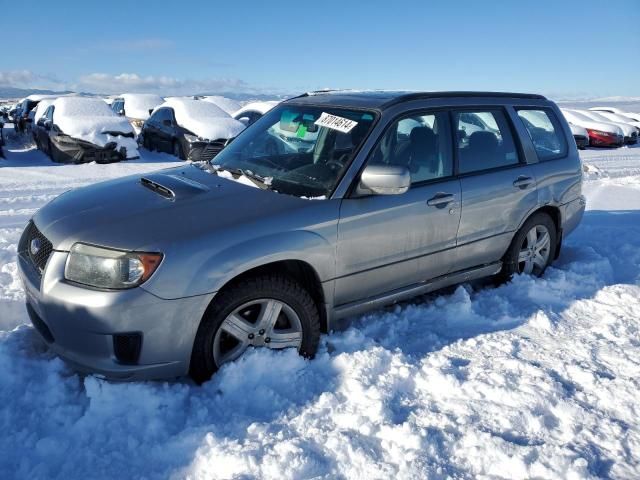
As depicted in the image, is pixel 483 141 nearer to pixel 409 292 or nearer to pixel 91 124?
pixel 409 292

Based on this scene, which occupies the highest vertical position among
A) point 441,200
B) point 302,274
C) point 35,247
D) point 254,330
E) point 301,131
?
point 301,131

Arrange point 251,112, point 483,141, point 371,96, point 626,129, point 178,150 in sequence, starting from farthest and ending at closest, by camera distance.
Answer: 1. point 626,129
2. point 251,112
3. point 178,150
4. point 483,141
5. point 371,96

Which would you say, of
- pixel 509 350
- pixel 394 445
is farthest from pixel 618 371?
pixel 394 445

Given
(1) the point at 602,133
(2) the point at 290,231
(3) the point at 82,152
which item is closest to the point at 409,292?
(2) the point at 290,231

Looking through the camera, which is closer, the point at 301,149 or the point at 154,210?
the point at 154,210

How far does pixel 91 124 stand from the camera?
11.9 meters

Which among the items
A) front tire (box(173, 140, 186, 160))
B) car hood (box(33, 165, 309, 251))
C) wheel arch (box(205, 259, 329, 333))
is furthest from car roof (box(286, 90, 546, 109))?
front tire (box(173, 140, 186, 160))

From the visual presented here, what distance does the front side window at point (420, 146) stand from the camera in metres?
3.45

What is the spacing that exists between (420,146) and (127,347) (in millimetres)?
2319

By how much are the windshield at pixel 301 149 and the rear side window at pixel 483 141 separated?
2.75 ft

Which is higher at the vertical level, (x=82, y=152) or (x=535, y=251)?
(x=535, y=251)

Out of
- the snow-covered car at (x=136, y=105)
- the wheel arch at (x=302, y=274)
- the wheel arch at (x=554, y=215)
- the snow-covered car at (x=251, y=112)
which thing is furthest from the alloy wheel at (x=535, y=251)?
the snow-covered car at (x=136, y=105)

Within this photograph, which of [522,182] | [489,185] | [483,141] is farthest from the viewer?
[522,182]

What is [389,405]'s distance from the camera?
2746 millimetres
